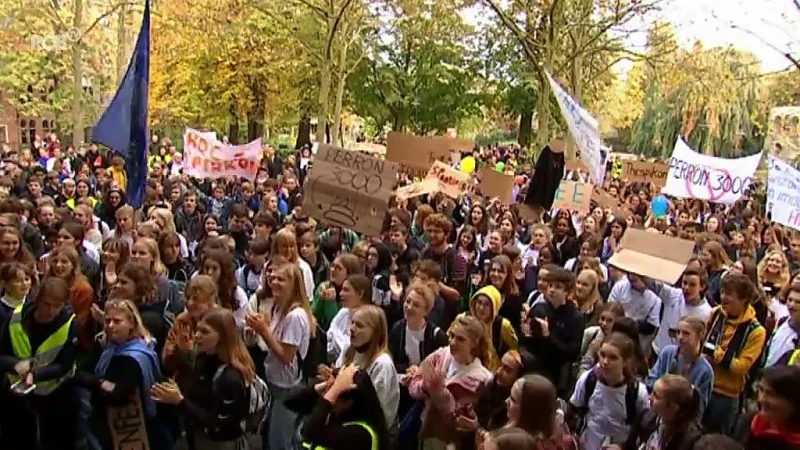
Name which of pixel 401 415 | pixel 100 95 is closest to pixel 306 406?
pixel 401 415

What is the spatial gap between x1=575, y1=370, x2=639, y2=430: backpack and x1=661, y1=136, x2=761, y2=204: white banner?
8631 millimetres

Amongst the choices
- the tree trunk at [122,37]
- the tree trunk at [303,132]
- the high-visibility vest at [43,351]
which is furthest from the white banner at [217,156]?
the tree trunk at [303,132]

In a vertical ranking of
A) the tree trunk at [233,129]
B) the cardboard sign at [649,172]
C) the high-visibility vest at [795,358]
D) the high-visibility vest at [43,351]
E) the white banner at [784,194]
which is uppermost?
the white banner at [784,194]

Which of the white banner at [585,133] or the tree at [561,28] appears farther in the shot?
the tree at [561,28]

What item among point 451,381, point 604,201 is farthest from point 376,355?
point 604,201

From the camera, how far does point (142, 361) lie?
183 inches

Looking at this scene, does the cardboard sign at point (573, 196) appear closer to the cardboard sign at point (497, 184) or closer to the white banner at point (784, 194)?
the cardboard sign at point (497, 184)

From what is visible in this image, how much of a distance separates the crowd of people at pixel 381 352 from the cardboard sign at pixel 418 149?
4.95 meters

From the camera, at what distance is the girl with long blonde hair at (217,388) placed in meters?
4.42

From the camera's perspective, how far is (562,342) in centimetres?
561

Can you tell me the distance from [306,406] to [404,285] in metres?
2.72

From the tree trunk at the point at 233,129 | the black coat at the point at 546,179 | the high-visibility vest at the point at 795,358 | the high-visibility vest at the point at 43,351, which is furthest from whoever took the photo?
the tree trunk at the point at 233,129

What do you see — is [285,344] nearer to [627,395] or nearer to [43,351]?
[43,351]

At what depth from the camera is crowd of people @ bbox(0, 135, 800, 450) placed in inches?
158
